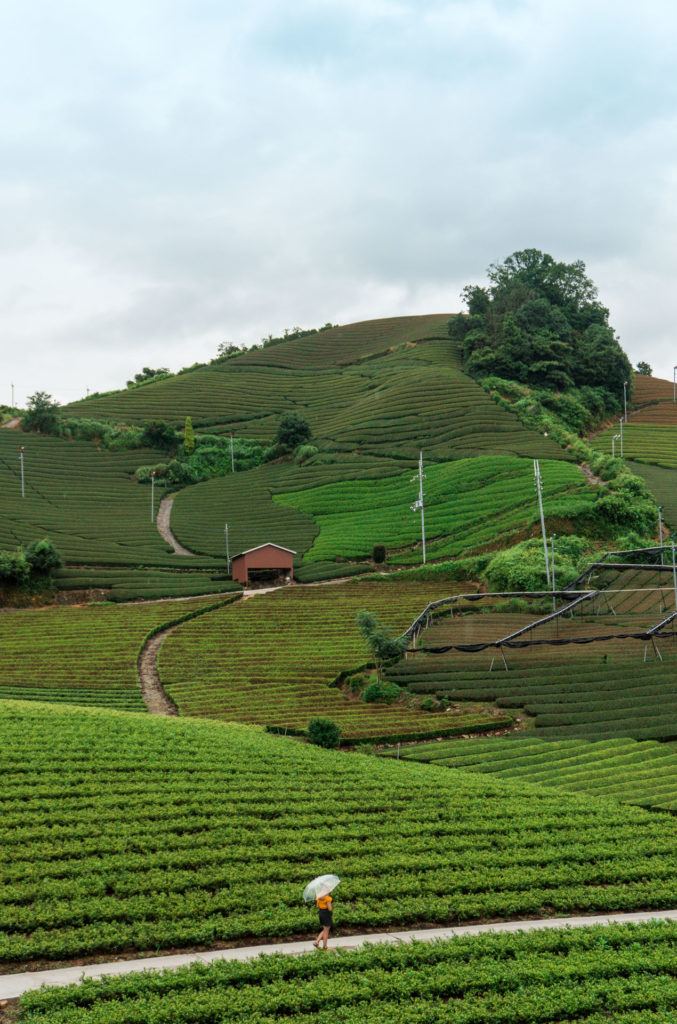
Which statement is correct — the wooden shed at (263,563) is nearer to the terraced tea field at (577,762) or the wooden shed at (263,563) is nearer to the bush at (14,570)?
the bush at (14,570)

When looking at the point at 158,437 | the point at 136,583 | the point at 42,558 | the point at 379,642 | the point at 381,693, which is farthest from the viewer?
the point at 158,437

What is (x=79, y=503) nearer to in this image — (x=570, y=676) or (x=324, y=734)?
(x=570, y=676)

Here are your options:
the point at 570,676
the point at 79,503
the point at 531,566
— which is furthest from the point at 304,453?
the point at 570,676

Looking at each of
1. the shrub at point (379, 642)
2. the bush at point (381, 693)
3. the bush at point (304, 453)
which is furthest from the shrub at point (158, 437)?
the bush at point (381, 693)

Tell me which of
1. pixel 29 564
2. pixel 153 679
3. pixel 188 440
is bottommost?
pixel 153 679

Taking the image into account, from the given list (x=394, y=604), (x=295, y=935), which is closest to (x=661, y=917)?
(x=295, y=935)

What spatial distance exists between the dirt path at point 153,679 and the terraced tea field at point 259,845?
36.3 feet

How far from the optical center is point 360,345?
143250 millimetres

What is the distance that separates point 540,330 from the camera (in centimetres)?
11056

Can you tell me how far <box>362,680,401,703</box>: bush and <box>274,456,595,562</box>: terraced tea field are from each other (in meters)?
26.6

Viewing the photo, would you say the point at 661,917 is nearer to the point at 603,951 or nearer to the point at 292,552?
the point at 603,951

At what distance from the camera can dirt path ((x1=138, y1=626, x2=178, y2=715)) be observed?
41.3 meters

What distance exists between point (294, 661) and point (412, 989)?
3173cm

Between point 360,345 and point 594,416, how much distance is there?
4845cm
